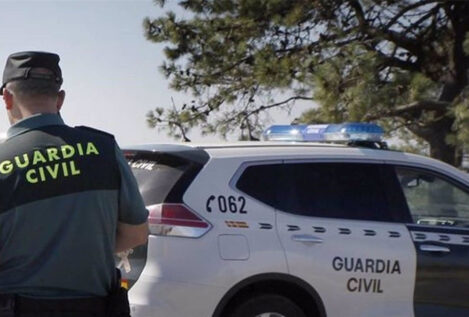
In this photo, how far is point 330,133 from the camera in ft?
18.4

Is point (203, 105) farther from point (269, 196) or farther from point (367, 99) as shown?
point (269, 196)

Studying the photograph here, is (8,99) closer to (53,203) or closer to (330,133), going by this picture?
(53,203)

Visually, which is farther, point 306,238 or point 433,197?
point 433,197

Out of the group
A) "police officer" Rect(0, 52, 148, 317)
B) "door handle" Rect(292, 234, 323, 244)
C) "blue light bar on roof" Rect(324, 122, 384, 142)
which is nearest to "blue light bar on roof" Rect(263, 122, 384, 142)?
"blue light bar on roof" Rect(324, 122, 384, 142)

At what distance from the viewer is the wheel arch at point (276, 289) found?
4.55 metres

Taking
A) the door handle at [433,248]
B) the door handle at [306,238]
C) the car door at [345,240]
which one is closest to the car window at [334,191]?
the car door at [345,240]

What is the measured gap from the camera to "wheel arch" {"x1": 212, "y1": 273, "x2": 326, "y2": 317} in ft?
14.9

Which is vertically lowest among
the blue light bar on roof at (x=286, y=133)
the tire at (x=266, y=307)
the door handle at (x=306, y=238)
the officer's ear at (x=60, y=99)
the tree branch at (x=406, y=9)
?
the tire at (x=266, y=307)

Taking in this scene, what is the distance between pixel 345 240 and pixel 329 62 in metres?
5.32

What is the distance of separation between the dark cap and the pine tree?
742 cm

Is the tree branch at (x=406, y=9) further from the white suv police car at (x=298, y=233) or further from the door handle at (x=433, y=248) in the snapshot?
the door handle at (x=433, y=248)

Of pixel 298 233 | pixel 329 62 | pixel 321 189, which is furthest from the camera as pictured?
pixel 329 62

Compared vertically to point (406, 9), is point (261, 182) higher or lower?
lower

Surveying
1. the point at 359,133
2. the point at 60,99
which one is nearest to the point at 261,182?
the point at 359,133
